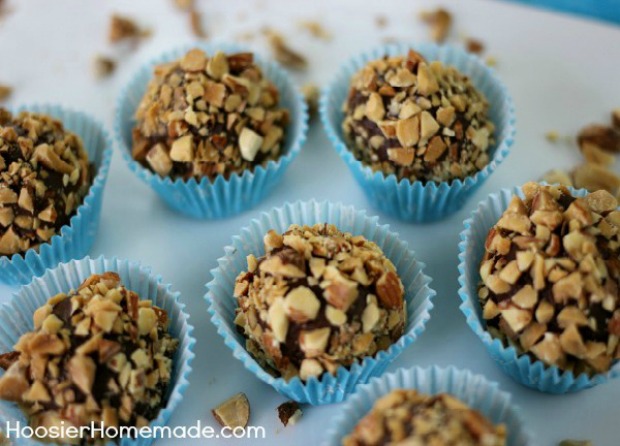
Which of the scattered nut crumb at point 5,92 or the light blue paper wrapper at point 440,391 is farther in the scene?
the scattered nut crumb at point 5,92

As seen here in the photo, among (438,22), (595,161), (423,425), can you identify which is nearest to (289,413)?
(423,425)

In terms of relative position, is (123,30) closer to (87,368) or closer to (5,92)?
(5,92)

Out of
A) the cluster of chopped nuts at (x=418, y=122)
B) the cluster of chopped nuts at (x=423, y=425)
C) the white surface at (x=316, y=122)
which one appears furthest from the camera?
the cluster of chopped nuts at (x=418, y=122)

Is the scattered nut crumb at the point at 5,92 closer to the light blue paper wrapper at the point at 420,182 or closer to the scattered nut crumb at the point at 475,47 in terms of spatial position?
the light blue paper wrapper at the point at 420,182

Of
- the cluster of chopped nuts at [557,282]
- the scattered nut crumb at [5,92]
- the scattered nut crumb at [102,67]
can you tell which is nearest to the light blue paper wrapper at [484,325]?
the cluster of chopped nuts at [557,282]

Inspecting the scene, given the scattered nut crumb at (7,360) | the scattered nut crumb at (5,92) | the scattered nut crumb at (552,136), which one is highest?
the scattered nut crumb at (5,92)

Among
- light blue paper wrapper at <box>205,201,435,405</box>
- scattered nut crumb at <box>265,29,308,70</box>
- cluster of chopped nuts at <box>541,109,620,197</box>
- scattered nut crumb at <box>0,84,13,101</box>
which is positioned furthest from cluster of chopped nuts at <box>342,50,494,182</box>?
scattered nut crumb at <box>0,84,13,101</box>

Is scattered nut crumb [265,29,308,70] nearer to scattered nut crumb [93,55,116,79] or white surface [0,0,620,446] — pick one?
white surface [0,0,620,446]
